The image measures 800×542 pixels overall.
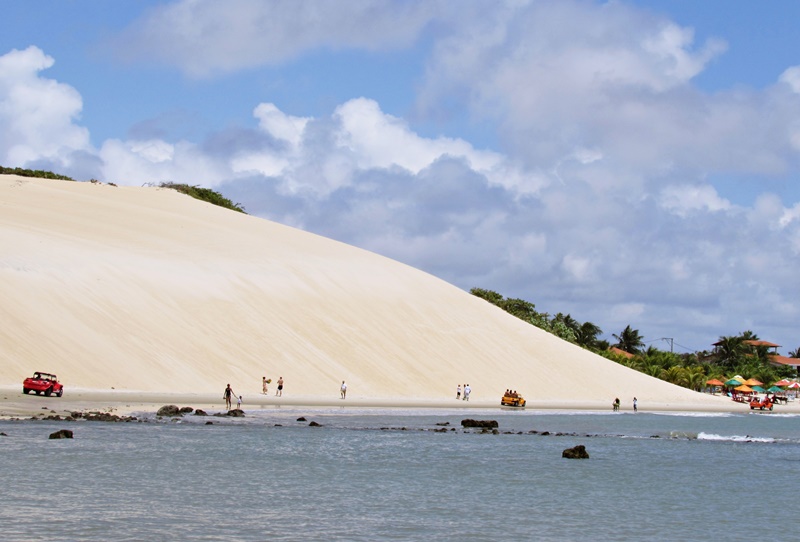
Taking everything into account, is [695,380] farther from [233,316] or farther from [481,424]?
[481,424]

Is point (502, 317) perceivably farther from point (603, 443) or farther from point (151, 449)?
point (151, 449)

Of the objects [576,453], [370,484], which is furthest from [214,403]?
[370,484]

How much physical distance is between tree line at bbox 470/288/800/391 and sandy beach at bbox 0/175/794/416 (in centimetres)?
1238

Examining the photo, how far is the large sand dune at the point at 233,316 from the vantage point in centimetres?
5444

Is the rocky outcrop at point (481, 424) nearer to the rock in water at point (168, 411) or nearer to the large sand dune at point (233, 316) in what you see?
the rock in water at point (168, 411)

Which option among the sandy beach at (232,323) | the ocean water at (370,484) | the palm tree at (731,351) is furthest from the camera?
the palm tree at (731,351)

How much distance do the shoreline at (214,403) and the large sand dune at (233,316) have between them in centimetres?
162

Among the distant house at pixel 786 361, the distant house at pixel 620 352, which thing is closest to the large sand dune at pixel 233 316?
the distant house at pixel 620 352

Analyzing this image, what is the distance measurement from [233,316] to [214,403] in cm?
1629

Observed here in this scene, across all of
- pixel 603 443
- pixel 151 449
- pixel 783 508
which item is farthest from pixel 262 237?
pixel 783 508

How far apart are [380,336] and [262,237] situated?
19.0m

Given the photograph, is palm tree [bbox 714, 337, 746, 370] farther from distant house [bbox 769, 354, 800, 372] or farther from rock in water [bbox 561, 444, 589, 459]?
rock in water [bbox 561, 444, 589, 459]

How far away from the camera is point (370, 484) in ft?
84.3

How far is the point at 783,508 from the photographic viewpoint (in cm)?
2506
